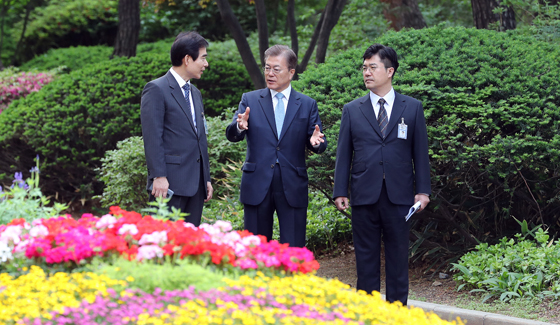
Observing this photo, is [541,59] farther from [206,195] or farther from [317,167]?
[206,195]

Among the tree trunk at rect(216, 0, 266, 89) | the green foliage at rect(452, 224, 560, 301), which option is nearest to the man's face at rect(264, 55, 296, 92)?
the green foliage at rect(452, 224, 560, 301)

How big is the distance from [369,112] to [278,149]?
0.74m

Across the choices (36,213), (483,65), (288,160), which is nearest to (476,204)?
(483,65)

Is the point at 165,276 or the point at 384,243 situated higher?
the point at 165,276

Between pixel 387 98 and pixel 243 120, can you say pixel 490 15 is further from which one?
pixel 243 120

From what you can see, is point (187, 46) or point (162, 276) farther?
point (187, 46)

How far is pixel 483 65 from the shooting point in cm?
520

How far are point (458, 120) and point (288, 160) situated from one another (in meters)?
1.54

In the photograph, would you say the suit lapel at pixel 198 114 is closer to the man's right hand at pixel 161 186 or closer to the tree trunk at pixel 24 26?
the man's right hand at pixel 161 186

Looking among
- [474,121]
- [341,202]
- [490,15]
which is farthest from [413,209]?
[490,15]

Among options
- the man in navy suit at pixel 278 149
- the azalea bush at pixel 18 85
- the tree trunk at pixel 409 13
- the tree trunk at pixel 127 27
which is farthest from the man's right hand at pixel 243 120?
the azalea bush at pixel 18 85

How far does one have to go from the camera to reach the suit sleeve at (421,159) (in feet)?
14.1

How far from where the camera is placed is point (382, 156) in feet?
14.2

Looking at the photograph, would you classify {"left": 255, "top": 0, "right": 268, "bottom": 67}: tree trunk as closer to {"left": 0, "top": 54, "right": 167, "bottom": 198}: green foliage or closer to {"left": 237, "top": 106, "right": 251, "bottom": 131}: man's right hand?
{"left": 0, "top": 54, "right": 167, "bottom": 198}: green foliage
